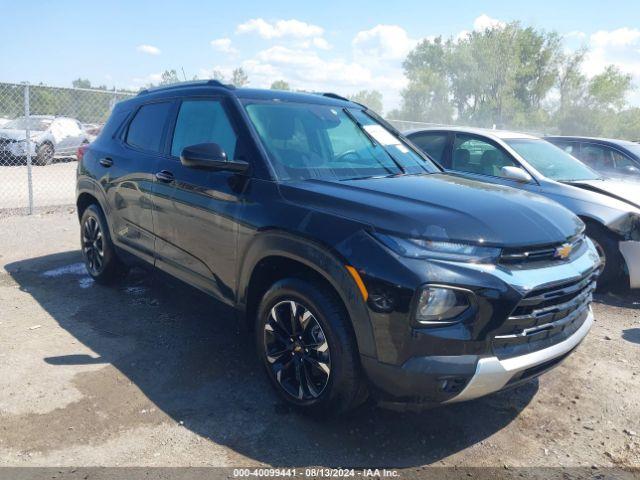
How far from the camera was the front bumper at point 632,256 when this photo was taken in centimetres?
530

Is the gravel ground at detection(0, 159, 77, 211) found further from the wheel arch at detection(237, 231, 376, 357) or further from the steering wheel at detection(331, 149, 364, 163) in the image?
the steering wheel at detection(331, 149, 364, 163)

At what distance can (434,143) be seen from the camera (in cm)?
690

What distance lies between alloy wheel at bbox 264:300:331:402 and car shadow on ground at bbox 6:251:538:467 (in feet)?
0.70

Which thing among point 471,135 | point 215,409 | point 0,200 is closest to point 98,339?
point 215,409

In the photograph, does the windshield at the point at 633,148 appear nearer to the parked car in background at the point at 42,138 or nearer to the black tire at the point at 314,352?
the black tire at the point at 314,352

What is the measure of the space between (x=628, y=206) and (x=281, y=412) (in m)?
4.38

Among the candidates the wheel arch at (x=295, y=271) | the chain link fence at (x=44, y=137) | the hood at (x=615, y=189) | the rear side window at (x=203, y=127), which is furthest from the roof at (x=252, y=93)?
the chain link fence at (x=44, y=137)

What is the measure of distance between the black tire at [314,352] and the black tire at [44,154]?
1548cm

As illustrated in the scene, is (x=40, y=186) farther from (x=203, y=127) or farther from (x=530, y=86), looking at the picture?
(x=530, y=86)

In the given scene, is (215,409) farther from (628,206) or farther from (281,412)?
(628,206)

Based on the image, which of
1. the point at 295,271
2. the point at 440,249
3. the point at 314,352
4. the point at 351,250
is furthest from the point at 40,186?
the point at 440,249

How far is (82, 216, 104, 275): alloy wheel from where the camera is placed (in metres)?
5.17

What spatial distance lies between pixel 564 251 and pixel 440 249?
0.81 meters

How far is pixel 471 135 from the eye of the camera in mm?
6555
